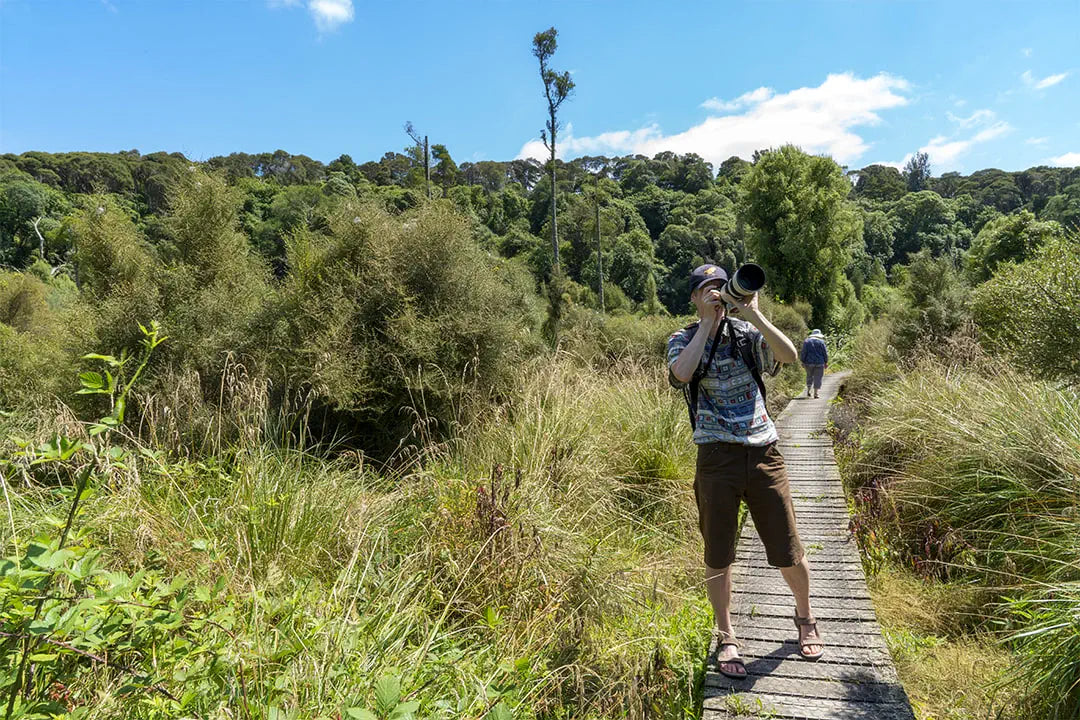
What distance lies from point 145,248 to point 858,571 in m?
10.6

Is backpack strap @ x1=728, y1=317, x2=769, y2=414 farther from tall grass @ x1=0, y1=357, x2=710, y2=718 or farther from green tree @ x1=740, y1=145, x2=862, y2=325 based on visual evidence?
green tree @ x1=740, y1=145, x2=862, y2=325

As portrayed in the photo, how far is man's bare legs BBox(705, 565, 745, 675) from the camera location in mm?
2424

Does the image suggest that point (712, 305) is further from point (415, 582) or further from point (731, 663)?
point (415, 582)

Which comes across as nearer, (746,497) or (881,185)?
(746,497)

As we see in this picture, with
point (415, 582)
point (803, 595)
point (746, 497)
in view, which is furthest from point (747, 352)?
point (415, 582)

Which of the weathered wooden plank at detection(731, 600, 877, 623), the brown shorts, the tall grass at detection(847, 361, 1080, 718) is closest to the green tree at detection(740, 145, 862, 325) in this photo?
the tall grass at detection(847, 361, 1080, 718)

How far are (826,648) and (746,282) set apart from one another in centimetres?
185

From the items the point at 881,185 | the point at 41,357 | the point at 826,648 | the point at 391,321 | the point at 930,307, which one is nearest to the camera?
the point at 826,648

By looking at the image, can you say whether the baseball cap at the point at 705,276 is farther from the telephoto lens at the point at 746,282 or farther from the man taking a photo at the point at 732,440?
the telephoto lens at the point at 746,282

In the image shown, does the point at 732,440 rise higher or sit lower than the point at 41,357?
lower

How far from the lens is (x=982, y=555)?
3.49 m

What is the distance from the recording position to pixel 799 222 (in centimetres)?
2525

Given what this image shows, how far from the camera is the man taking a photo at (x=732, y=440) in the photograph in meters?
2.35

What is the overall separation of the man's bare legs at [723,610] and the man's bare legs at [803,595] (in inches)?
10.9
